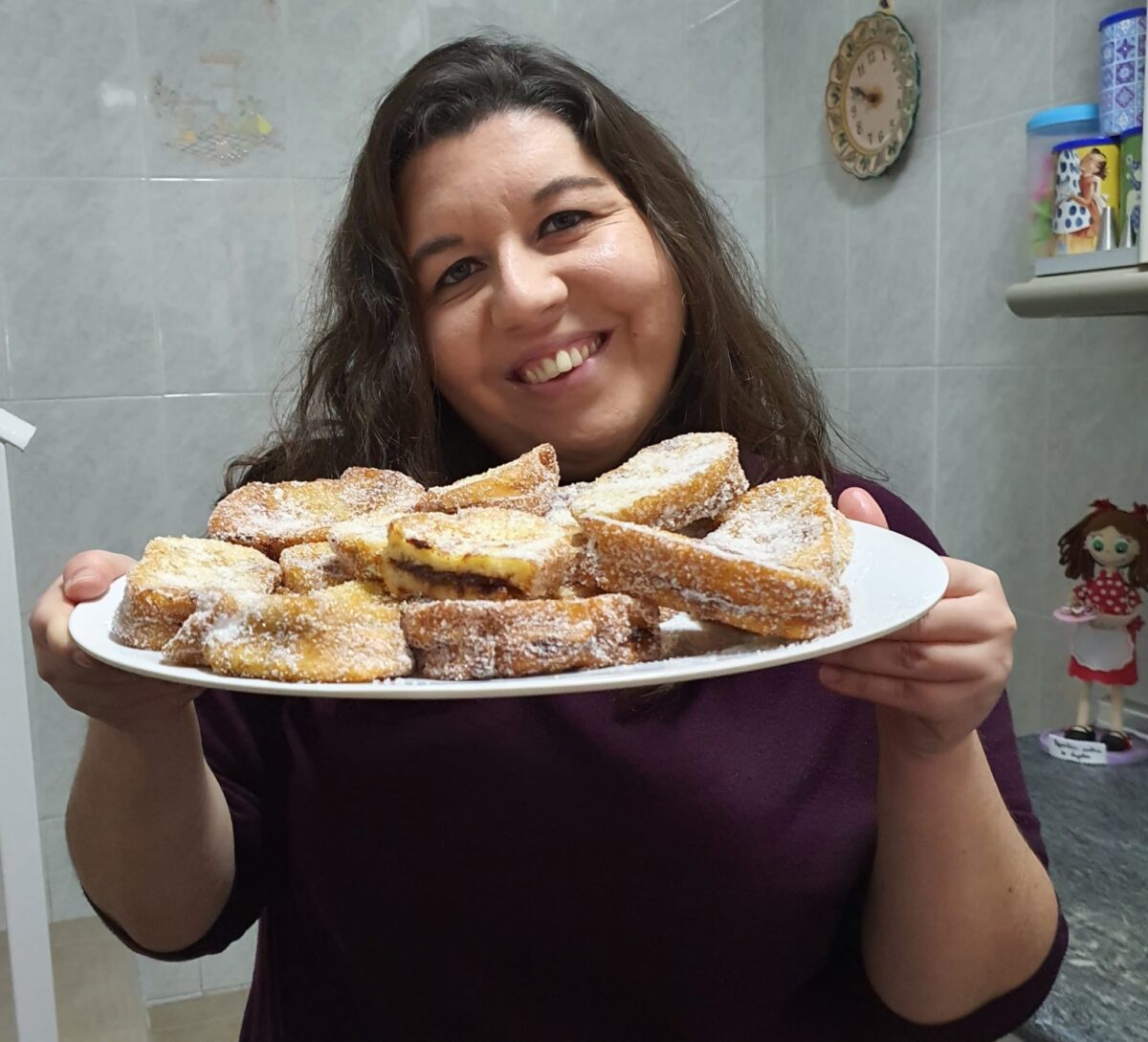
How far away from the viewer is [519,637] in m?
0.50

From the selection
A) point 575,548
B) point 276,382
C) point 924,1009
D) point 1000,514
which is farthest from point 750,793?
point 276,382

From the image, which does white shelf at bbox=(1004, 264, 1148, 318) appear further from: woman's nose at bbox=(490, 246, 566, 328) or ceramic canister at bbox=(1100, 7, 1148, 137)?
woman's nose at bbox=(490, 246, 566, 328)

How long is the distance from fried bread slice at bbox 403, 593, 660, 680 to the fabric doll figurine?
1.25 meters

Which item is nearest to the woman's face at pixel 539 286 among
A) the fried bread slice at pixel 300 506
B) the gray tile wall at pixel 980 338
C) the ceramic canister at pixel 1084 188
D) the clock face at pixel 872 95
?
the fried bread slice at pixel 300 506

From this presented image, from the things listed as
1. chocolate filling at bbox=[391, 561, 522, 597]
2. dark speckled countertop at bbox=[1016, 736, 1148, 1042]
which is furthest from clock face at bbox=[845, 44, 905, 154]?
chocolate filling at bbox=[391, 561, 522, 597]

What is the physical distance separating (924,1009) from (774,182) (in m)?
2.04

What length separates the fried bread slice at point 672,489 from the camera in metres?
0.63

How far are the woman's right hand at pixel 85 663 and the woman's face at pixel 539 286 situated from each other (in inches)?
17.0

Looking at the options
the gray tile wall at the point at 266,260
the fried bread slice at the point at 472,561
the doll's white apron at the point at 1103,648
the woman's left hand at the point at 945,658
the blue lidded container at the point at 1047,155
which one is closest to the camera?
the fried bread slice at the point at 472,561

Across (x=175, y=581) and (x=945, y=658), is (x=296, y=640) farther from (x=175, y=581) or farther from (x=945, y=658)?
(x=945, y=658)

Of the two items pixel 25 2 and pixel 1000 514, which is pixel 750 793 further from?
pixel 25 2

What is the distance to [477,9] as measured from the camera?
7.70 ft

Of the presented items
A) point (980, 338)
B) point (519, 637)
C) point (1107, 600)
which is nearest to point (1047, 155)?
point (980, 338)

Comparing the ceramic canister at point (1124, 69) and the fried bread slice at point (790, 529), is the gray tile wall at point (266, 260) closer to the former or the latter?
the ceramic canister at point (1124, 69)
